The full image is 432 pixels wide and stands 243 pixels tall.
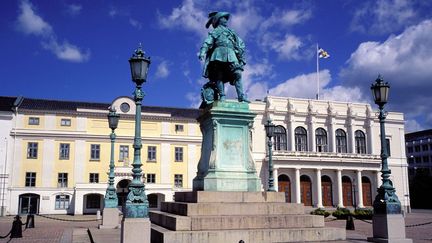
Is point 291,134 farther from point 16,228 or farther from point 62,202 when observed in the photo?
point 16,228

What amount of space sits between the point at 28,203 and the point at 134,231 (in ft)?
124

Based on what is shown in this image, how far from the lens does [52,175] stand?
147ft

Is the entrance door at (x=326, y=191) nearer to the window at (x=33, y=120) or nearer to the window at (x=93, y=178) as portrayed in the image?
the window at (x=93, y=178)

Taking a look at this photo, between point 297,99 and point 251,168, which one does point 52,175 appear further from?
point 251,168

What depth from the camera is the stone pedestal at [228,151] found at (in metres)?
13.3

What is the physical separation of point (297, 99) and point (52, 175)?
104 ft

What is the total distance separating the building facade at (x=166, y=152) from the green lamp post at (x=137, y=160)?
3447cm

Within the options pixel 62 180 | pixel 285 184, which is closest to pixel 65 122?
pixel 62 180

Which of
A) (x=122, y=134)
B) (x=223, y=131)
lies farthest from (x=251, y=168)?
(x=122, y=134)

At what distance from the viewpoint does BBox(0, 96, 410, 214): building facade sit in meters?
44.2

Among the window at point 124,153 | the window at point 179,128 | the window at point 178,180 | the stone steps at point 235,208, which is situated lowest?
the stone steps at point 235,208

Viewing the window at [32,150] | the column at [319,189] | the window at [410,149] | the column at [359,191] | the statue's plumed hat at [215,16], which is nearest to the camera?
the statue's plumed hat at [215,16]

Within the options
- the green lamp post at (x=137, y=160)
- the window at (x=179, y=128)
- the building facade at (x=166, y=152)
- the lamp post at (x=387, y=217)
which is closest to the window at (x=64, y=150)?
the building facade at (x=166, y=152)

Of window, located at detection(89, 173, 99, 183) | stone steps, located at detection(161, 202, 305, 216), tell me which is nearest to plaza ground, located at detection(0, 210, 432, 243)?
stone steps, located at detection(161, 202, 305, 216)
